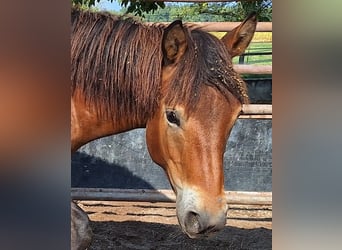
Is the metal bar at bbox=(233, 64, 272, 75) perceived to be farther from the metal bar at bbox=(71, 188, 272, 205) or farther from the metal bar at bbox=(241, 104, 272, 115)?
the metal bar at bbox=(71, 188, 272, 205)

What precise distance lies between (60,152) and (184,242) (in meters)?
0.68

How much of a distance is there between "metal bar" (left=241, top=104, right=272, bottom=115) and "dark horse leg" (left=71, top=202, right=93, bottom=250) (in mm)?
815

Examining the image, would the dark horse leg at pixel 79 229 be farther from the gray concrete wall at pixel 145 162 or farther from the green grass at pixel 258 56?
the green grass at pixel 258 56

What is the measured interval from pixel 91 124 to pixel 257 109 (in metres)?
0.72

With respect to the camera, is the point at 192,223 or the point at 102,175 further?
the point at 102,175

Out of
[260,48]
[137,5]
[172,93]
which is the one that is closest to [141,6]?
[137,5]

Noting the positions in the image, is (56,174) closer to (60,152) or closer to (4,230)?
(60,152)

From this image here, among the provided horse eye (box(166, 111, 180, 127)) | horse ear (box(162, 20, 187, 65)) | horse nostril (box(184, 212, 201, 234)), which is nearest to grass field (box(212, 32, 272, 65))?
horse ear (box(162, 20, 187, 65))

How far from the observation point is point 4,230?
1.79m

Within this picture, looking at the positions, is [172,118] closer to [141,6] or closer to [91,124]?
[91,124]

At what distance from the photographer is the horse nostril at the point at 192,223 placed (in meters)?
1.97

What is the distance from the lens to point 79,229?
2.12 metres

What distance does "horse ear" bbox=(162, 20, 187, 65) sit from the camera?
2021mm

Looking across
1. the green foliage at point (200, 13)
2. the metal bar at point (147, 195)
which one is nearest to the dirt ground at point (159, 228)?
the metal bar at point (147, 195)
